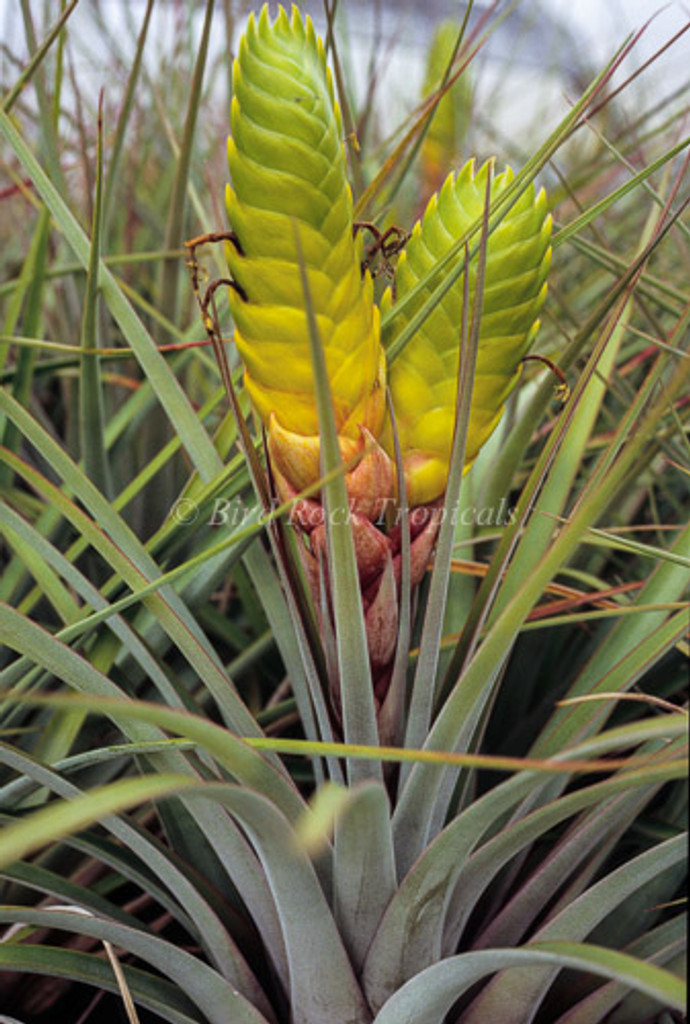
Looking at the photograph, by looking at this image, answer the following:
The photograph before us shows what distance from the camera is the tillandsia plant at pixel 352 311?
30cm

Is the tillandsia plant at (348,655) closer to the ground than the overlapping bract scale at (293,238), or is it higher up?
closer to the ground

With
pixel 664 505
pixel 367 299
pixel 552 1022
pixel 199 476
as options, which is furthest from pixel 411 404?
pixel 664 505

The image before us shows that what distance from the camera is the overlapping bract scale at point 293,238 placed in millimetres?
295

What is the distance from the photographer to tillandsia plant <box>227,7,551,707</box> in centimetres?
30

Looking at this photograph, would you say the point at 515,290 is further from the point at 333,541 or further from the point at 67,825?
the point at 67,825

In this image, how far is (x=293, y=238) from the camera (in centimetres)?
30

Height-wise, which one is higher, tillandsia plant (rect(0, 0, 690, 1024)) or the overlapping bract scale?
the overlapping bract scale

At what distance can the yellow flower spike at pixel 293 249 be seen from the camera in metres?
0.30

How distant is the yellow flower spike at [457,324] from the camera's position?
0.34 metres

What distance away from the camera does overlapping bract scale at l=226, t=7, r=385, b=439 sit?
295 mm

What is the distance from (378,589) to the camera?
1.24 ft

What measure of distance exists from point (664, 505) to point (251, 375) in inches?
19.6

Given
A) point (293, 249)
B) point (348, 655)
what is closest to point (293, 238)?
point (293, 249)

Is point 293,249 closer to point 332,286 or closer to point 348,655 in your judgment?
point 332,286
